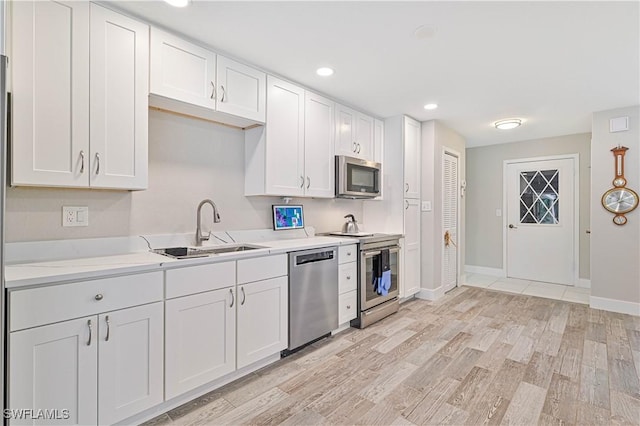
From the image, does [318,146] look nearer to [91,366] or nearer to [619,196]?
[91,366]

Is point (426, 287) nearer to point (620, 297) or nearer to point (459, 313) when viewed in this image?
point (459, 313)

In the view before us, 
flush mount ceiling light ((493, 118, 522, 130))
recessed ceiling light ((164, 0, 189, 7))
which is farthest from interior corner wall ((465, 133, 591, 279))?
recessed ceiling light ((164, 0, 189, 7))

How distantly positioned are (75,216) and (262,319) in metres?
1.37

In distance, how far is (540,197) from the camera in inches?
206

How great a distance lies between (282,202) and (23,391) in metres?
2.20

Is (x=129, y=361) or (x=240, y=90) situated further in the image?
(x=240, y=90)

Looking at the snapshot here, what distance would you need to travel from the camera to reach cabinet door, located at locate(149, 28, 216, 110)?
203 cm

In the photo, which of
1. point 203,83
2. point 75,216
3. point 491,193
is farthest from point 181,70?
point 491,193

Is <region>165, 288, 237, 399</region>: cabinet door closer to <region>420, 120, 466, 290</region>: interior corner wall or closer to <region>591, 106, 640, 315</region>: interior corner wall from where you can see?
<region>420, 120, 466, 290</region>: interior corner wall

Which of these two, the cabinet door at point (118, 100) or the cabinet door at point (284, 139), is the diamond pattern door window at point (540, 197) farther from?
the cabinet door at point (118, 100)

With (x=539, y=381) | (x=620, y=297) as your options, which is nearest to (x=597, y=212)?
(x=620, y=297)

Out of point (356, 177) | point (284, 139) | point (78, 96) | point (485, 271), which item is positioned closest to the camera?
point (78, 96)

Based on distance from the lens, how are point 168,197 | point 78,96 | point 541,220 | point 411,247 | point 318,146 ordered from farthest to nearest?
point 541,220
point 411,247
point 318,146
point 168,197
point 78,96

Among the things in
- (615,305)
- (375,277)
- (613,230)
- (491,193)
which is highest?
(491,193)
